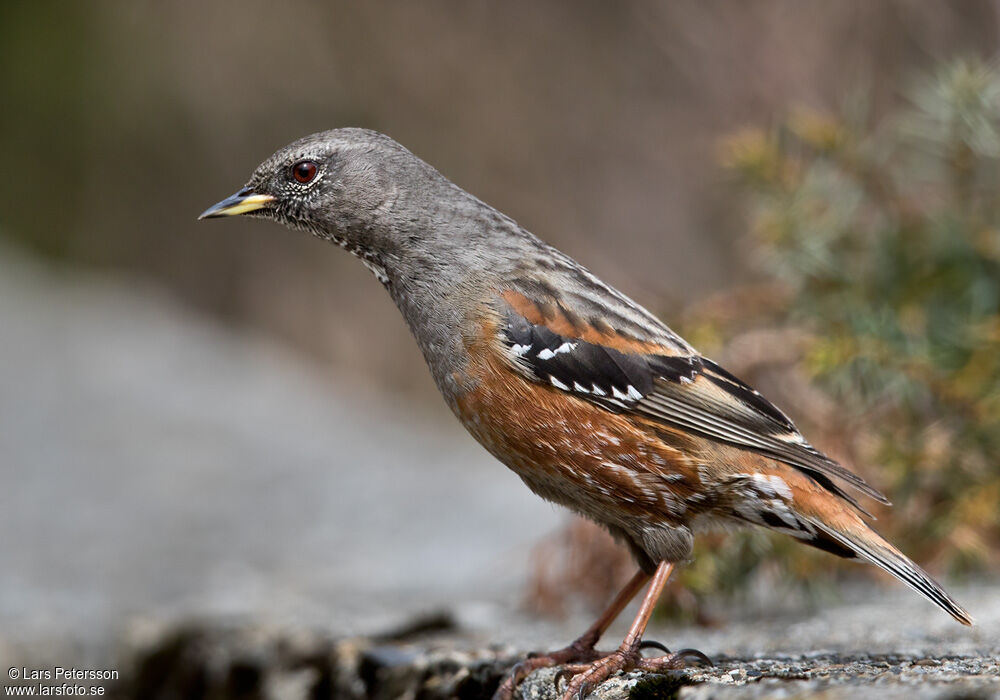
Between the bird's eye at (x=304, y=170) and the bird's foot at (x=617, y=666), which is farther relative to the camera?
the bird's eye at (x=304, y=170)

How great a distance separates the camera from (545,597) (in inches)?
219

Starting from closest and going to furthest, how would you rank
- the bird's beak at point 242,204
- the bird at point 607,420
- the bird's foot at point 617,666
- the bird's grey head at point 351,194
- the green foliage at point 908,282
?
the bird's foot at point 617,666 < the bird at point 607,420 < the bird's grey head at point 351,194 < the bird's beak at point 242,204 < the green foliage at point 908,282

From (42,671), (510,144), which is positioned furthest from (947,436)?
(510,144)

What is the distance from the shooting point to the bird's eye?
4.64 meters

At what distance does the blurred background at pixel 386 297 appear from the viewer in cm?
548

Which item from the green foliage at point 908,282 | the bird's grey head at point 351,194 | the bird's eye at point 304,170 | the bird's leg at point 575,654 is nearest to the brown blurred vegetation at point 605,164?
the green foliage at point 908,282

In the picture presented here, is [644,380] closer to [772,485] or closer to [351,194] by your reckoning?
[772,485]

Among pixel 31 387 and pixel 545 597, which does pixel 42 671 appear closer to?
pixel 545 597

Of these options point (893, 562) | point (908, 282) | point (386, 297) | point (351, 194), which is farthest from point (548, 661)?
point (386, 297)

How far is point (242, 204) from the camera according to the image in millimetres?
4730

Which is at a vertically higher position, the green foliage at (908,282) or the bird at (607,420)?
the green foliage at (908,282)

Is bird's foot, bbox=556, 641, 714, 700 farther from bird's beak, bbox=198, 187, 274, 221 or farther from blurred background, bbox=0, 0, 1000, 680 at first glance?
bird's beak, bbox=198, 187, 274, 221

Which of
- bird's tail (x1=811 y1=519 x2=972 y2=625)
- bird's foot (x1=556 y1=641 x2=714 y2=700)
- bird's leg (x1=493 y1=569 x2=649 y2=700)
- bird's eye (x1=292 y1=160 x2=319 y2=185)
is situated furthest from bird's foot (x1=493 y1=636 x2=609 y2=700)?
bird's eye (x1=292 y1=160 x2=319 y2=185)

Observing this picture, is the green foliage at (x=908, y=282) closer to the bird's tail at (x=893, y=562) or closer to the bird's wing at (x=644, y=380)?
the bird's wing at (x=644, y=380)
